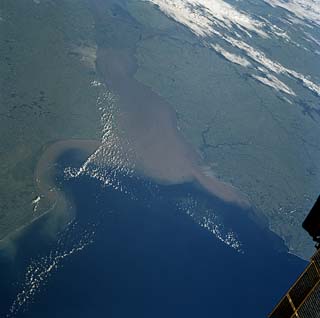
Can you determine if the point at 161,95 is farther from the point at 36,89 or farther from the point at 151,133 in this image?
the point at 36,89

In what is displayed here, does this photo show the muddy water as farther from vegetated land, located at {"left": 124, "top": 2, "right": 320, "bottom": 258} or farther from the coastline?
the coastline

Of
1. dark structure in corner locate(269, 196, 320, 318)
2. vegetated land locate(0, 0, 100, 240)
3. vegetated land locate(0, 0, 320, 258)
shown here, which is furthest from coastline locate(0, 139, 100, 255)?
dark structure in corner locate(269, 196, 320, 318)

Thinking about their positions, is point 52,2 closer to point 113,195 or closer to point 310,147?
point 113,195

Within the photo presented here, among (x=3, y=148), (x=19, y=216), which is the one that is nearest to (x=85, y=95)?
(x=3, y=148)

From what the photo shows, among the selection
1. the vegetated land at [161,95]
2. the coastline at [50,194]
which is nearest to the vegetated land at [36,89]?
the vegetated land at [161,95]

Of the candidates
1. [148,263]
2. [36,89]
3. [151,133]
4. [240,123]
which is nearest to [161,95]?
[151,133]
